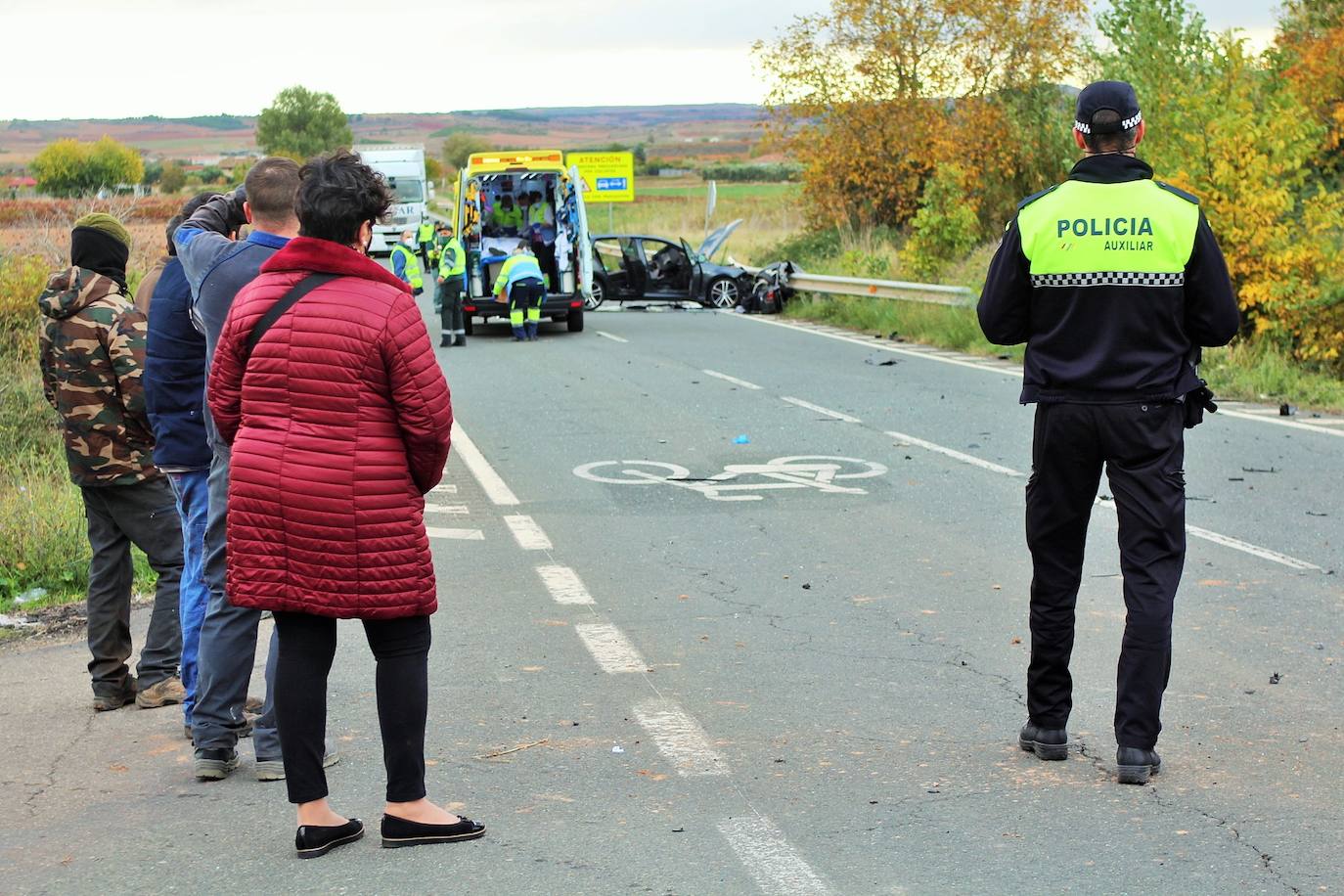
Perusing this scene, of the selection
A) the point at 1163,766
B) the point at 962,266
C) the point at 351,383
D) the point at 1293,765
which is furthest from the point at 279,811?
the point at 962,266

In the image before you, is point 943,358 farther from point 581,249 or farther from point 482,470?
point 482,470

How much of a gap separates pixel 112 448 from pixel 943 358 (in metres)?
14.2

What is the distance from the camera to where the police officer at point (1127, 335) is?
493 centimetres

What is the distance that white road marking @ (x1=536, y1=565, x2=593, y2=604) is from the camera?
7524mm

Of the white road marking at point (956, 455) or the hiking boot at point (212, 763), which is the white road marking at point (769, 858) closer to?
the hiking boot at point (212, 763)

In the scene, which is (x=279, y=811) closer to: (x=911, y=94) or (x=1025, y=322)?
(x=1025, y=322)

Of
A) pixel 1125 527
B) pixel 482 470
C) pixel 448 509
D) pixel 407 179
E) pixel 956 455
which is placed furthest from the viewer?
A: pixel 407 179

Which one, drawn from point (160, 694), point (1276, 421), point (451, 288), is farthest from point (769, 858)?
point (451, 288)

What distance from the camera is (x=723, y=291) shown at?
29.3 m

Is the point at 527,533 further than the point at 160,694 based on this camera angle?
Yes

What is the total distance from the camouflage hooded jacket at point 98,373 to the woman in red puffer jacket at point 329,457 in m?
1.63

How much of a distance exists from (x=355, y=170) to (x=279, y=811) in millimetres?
1911

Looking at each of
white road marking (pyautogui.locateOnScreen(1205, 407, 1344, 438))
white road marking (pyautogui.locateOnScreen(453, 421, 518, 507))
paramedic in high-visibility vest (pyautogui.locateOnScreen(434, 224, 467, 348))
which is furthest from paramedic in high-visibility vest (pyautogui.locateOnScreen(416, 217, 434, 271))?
white road marking (pyautogui.locateOnScreen(1205, 407, 1344, 438))

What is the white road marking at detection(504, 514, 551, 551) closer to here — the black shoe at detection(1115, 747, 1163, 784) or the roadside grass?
the roadside grass
